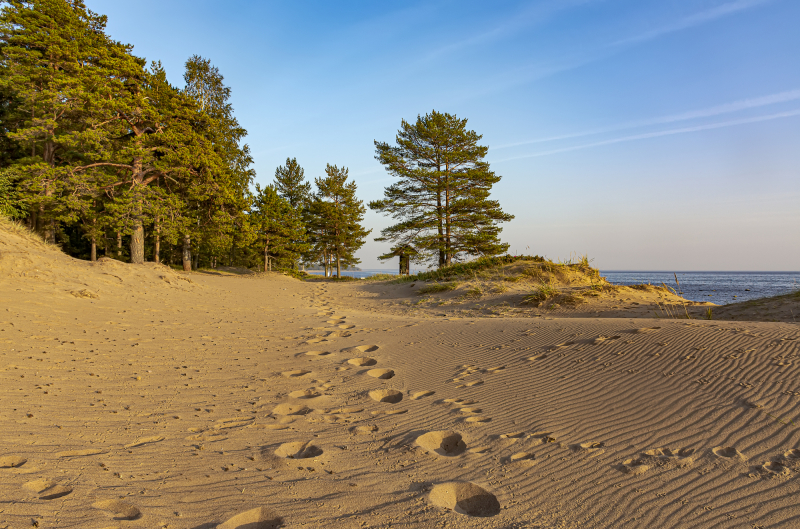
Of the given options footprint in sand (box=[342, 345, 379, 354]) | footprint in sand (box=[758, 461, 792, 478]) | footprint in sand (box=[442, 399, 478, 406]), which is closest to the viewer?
footprint in sand (box=[758, 461, 792, 478])

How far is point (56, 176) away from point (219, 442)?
18589 mm

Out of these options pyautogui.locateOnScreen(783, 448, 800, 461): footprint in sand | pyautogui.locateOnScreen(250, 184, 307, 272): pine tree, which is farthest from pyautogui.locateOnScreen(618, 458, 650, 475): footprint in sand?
pyautogui.locateOnScreen(250, 184, 307, 272): pine tree

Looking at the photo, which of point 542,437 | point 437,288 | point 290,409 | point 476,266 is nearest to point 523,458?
point 542,437

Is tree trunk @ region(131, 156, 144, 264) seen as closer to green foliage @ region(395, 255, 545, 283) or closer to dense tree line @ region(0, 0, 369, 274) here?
dense tree line @ region(0, 0, 369, 274)

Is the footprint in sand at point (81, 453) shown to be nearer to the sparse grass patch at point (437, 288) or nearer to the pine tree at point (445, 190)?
the sparse grass patch at point (437, 288)

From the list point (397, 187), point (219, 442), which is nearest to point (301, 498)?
point (219, 442)

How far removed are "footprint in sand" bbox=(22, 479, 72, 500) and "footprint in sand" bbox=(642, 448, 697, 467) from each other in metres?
3.72

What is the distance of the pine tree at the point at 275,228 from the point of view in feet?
98.9

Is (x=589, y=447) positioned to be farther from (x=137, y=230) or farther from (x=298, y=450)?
(x=137, y=230)

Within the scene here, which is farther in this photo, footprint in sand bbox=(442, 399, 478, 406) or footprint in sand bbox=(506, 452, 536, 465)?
footprint in sand bbox=(442, 399, 478, 406)

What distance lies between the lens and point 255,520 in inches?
81.4


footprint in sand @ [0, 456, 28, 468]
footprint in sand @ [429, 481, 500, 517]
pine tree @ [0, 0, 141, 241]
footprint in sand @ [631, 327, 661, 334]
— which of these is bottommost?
footprint in sand @ [429, 481, 500, 517]

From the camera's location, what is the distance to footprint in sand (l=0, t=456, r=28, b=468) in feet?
7.76

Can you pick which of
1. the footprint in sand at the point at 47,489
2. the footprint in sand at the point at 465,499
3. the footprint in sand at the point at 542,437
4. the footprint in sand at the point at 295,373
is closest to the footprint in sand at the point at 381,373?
the footprint in sand at the point at 295,373
